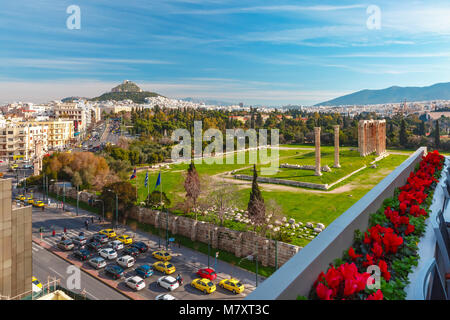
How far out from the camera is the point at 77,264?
42.1 feet

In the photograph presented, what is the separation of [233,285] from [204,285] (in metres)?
0.97

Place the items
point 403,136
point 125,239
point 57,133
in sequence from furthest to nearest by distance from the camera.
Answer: point 57,133
point 403,136
point 125,239

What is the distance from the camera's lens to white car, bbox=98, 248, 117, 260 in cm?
1330

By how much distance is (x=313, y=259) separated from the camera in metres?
2.34

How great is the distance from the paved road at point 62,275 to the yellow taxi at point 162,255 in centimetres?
A: 242

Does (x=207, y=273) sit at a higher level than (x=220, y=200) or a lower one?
lower

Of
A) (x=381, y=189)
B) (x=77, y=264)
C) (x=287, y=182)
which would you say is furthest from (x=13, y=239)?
(x=287, y=182)

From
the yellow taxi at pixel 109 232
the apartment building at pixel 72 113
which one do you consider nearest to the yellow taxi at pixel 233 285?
the yellow taxi at pixel 109 232

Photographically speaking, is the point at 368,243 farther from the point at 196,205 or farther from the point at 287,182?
the point at 287,182

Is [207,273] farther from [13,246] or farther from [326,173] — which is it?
[326,173]

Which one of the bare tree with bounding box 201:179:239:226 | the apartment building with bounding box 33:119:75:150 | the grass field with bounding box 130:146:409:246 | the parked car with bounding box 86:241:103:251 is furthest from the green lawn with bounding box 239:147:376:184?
the apartment building with bounding box 33:119:75:150

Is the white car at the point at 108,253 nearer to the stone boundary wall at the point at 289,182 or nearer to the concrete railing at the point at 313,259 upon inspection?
the concrete railing at the point at 313,259

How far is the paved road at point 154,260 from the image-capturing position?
1060 cm

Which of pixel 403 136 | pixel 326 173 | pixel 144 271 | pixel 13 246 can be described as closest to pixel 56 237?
pixel 144 271
